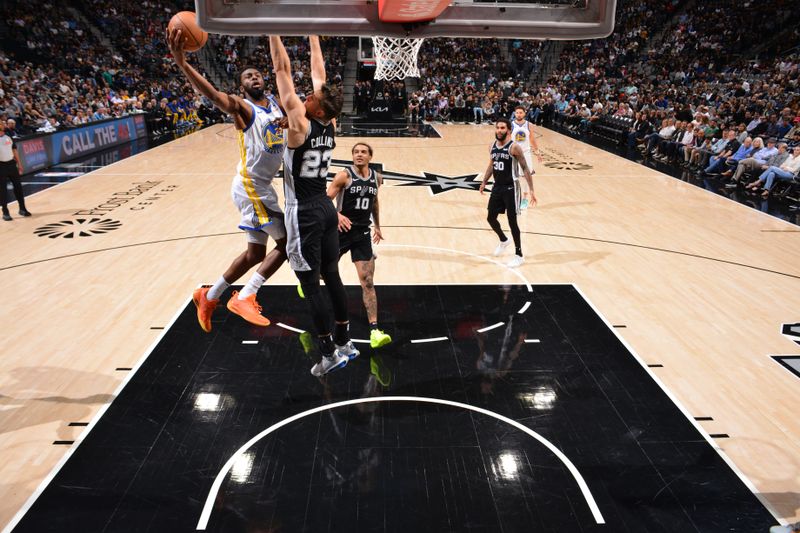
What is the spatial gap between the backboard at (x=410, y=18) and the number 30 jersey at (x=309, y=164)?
1.99 ft

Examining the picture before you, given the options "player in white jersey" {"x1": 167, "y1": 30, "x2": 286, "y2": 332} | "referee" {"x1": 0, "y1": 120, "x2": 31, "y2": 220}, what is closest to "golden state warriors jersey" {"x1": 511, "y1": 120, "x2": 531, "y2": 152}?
"player in white jersey" {"x1": 167, "y1": 30, "x2": 286, "y2": 332}

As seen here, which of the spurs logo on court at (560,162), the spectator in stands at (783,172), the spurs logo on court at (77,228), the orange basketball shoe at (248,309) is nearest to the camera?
the orange basketball shoe at (248,309)

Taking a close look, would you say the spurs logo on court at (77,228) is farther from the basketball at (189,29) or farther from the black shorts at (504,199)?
the basketball at (189,29)

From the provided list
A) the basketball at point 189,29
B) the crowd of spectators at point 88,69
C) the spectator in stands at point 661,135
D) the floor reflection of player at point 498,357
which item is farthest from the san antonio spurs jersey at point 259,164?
the spectator in stands at point 661,135

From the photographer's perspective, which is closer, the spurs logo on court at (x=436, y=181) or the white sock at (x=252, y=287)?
the white sock at (x=252, y=287)

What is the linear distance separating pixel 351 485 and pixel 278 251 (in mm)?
2006

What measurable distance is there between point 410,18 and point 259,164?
5.11ft

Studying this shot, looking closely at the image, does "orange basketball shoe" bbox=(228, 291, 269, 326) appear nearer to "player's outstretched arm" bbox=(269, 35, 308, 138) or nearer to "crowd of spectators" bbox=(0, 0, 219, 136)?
"player's outstretched arm" bbox=(269, 35, 308, 138)

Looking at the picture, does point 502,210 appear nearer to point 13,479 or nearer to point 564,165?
point 13,479

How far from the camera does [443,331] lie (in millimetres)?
5695

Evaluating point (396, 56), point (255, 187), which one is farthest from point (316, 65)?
point (396, 56)

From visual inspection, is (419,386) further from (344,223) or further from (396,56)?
(396,56)

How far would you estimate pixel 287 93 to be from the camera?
3.51 metres

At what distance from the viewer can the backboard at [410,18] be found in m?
3.73
